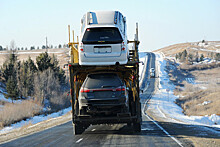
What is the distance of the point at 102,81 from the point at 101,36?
179cm

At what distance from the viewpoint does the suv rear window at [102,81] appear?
37.3 ft

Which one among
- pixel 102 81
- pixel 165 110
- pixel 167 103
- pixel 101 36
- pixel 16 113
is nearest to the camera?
pixel 101 36

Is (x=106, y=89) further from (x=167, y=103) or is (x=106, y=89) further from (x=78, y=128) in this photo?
(x=167, y=103)

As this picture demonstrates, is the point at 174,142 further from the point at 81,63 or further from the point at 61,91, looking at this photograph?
the point at 61,91

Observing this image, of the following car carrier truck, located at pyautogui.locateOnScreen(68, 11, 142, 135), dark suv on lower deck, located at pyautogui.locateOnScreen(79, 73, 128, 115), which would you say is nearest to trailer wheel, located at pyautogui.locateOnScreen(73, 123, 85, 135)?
car carrier truck, located at pyautogui.locateOnScreen(68, 11, 142, 135)

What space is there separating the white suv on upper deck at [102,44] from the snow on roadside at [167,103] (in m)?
23.2

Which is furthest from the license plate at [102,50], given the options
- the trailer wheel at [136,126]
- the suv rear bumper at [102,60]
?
the trailer wheel at [136,126]

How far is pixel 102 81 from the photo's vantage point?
11.5 metres

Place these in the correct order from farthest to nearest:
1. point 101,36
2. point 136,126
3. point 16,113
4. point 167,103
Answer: point 167,103 < point 16,113 < point 136,126 < point 101,36

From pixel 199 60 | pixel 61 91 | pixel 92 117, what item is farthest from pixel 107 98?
pixel 199 60

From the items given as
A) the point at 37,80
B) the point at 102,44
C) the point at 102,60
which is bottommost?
the point at 37,80

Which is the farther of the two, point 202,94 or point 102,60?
point 202,94

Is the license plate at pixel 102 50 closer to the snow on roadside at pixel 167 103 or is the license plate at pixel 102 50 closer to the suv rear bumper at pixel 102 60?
the suv rear bumper at pixel 102 60

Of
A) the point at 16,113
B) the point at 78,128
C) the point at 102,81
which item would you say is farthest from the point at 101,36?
the point at 16,113
